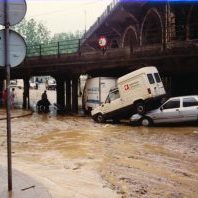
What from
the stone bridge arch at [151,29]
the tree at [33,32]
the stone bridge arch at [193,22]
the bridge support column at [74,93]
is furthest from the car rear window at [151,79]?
the tree at [33,32]

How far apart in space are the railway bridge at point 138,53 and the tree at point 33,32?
103 metres

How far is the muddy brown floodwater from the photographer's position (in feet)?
29.1

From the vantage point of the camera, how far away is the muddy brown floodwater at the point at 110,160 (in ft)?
29.1

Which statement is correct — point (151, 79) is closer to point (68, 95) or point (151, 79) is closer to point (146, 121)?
point (146, 121)

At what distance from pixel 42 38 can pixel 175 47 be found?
124 m

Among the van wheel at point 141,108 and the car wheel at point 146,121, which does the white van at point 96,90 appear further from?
the car wheel at point 146,121

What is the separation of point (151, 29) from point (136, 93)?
12640mm

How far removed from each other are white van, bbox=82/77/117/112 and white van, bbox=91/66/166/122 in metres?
4.50

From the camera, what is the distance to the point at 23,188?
770 centimetres

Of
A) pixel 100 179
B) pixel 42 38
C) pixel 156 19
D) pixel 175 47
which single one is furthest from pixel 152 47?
pixel 42 38

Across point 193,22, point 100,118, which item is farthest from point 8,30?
point 193,22

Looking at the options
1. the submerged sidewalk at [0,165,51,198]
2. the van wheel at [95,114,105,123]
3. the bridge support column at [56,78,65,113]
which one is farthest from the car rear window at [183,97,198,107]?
the bridge support column at [56,78,65,113]

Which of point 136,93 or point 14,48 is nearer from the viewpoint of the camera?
point 14,48

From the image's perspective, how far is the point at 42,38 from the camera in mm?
143125
